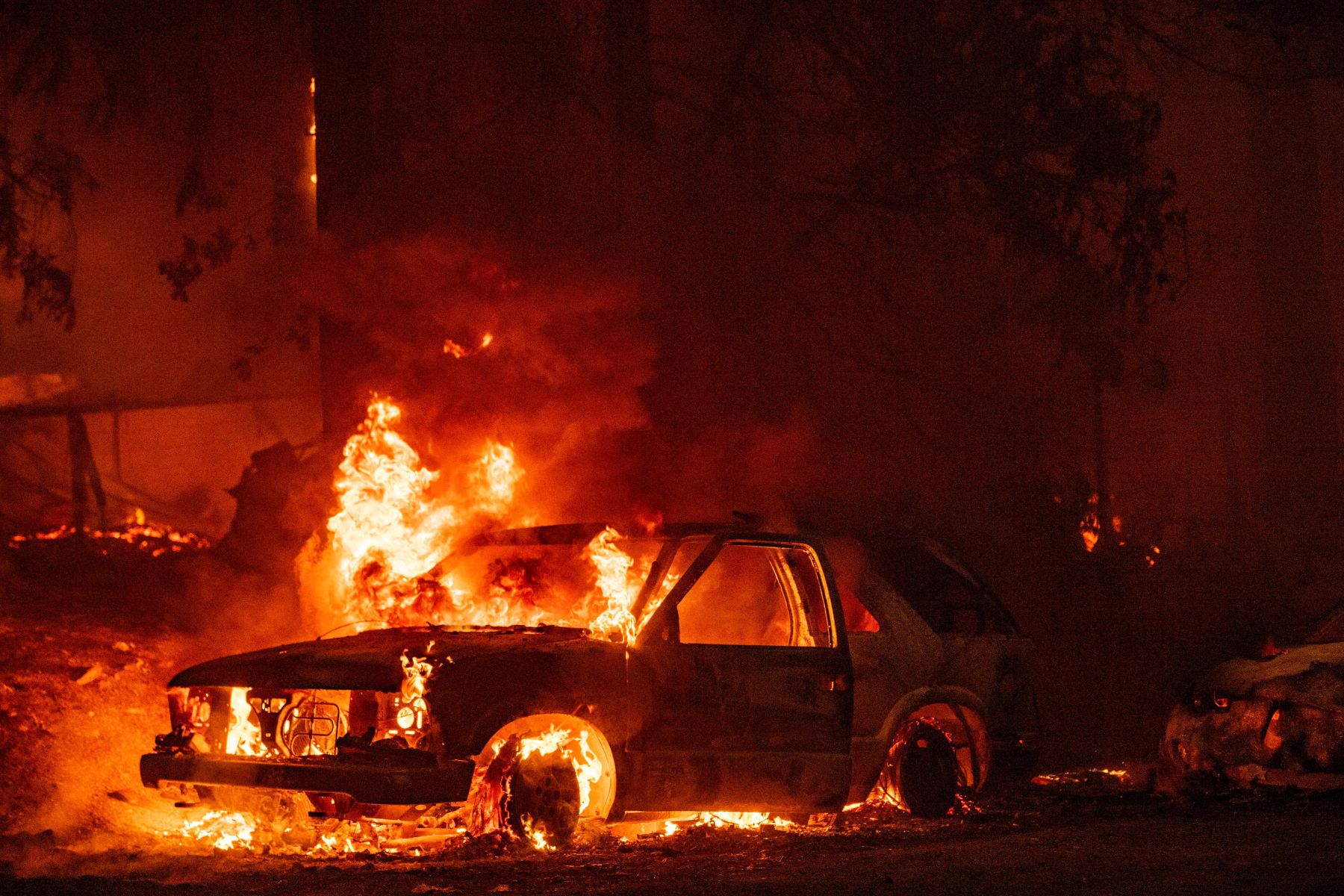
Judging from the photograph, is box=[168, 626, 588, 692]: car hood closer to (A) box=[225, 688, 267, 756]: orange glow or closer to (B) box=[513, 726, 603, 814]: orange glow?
(A) box=[225, 688, 267, 756]: orange glow

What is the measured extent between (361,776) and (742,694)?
1991 mm

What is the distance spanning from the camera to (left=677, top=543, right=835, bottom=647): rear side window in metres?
8.09

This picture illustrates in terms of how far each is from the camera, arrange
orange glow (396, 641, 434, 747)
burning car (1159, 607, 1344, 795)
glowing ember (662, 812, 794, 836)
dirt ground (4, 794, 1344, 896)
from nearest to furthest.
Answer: dirt ground (4, 794, 1344, 896) → orange glow (396, 641, 434, 747) → glowing ember (662, 812, 794, 836) → burning car (1159, 607, 1344, 795)

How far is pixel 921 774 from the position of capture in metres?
8.47

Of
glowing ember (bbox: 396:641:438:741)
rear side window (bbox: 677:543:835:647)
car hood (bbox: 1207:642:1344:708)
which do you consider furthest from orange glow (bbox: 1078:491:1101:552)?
glowing ember (bbox: 396:641:438:741)

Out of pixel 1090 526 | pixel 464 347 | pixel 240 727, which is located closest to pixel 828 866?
pixel 240 727

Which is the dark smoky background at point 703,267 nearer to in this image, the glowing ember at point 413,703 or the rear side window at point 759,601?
the rear side window at point 759,601

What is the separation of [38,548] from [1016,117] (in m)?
9.47

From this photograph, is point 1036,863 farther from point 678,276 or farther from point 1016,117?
point 1016,117

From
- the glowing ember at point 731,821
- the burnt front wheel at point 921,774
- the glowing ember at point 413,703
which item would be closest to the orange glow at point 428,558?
the glowing ember at point 413,703

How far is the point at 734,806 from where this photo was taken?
741 cm

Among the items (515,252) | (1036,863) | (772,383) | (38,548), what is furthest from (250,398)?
(1036,863)

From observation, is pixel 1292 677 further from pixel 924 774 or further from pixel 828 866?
pixel 828 866

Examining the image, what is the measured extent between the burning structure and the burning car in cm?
96
